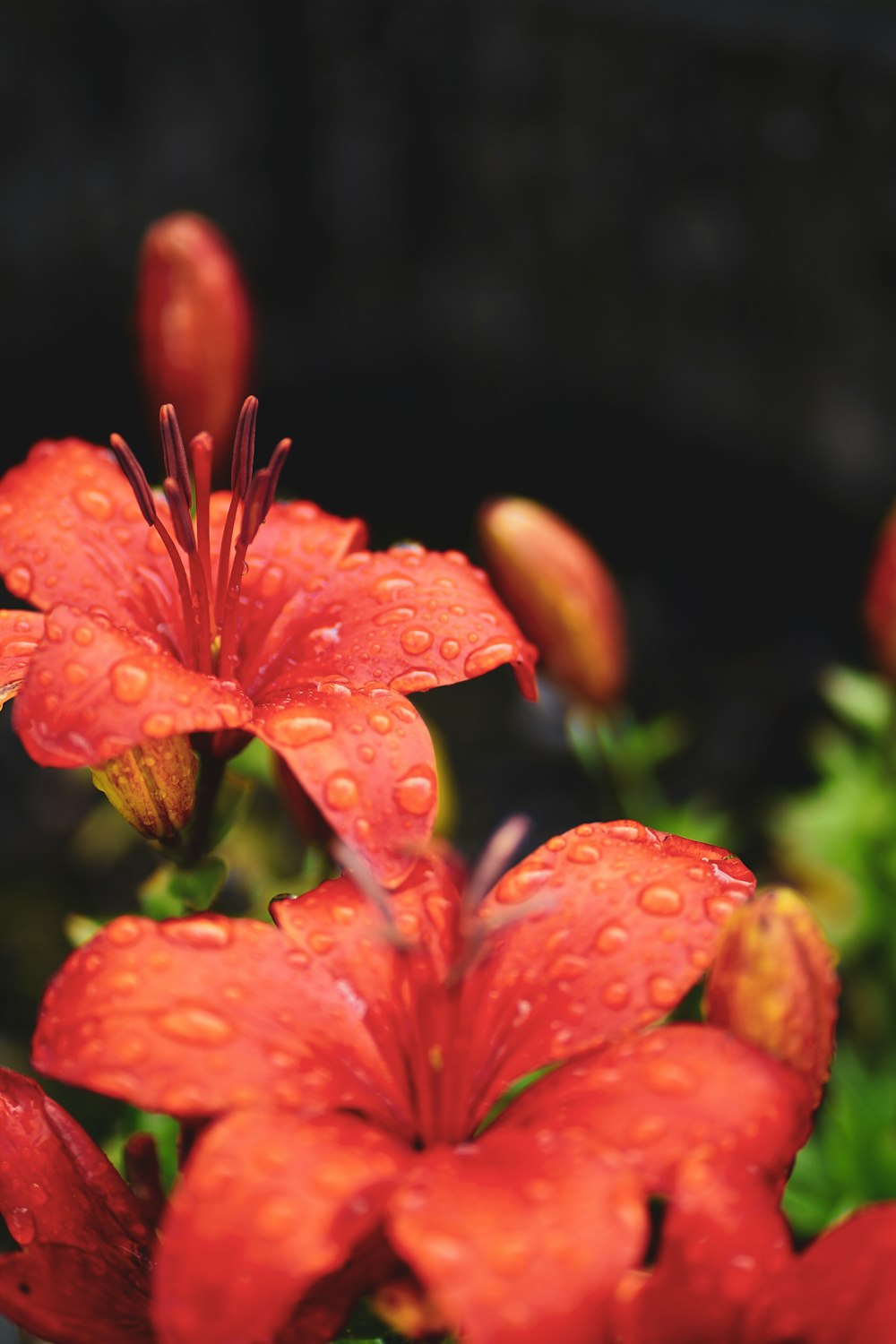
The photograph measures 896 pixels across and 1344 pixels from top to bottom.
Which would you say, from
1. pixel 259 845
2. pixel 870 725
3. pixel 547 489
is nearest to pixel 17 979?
pixel 259 845

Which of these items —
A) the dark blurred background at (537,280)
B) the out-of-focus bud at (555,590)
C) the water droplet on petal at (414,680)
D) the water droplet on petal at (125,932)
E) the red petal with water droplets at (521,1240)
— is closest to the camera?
the red petal with water droplets at (521,1240)

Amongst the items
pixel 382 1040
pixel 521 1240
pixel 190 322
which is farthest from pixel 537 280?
pixel 521 1240

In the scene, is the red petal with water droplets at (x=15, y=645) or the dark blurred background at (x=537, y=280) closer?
the red petal with water droplets at (x=15, y=645)

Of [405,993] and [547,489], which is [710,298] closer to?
[547,489]

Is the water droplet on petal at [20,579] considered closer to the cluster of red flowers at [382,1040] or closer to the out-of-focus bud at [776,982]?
the cluster of red flowers at [382,1040]

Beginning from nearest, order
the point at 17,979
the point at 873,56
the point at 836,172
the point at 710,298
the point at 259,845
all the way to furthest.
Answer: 1. the point at 17,979
2. the point at 259,845
3. the point at 873,56
4. the point at 836,172
5. the point at 710,298

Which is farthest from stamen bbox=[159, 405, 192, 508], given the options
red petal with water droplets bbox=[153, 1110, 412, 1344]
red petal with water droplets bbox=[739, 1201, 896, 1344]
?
red petal with water droplets bbox=[739, 1201, 896, 1344]

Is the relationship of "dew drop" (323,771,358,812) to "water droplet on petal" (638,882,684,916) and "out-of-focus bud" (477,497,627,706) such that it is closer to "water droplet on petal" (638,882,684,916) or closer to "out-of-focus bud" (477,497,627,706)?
"water droplet on petal" (638,882,684,916)

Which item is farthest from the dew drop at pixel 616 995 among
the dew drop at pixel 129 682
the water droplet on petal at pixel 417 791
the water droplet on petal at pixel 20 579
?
the water droplet on petal at pixel 20 579
